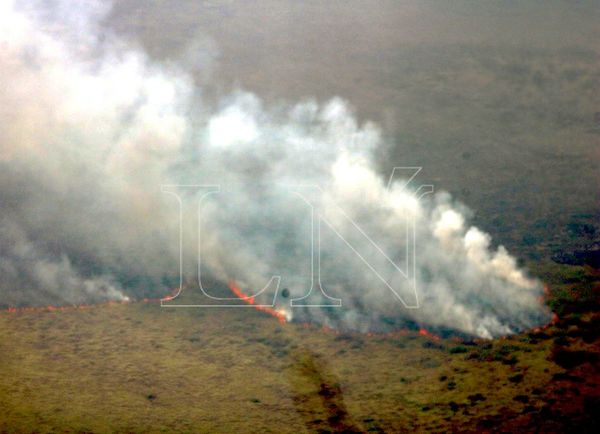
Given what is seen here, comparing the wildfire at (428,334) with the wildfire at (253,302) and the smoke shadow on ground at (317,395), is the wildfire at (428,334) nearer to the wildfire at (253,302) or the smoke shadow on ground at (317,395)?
the smoke shadow on ground at (317,395)

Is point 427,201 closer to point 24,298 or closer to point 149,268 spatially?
point 149,268

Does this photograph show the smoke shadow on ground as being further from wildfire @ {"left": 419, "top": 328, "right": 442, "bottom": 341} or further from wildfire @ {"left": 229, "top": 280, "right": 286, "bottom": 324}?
wildfire @ {"left": 419, "top": 328, "right": 442, "bottom": 341}

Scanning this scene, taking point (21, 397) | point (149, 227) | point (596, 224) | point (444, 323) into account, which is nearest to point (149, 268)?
point (149, 227)

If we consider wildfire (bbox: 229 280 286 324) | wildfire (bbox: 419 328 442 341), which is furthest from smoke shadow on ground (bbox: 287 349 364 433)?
A: wildfire (bbox: 419 328 442 341)

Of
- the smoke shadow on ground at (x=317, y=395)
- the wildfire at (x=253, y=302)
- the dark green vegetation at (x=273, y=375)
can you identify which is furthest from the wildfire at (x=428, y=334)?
the wildfire at (x=253, y=302)

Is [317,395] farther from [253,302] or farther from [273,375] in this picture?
[253,302]

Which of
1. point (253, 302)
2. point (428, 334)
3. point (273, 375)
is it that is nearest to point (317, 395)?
point (273, 375)
